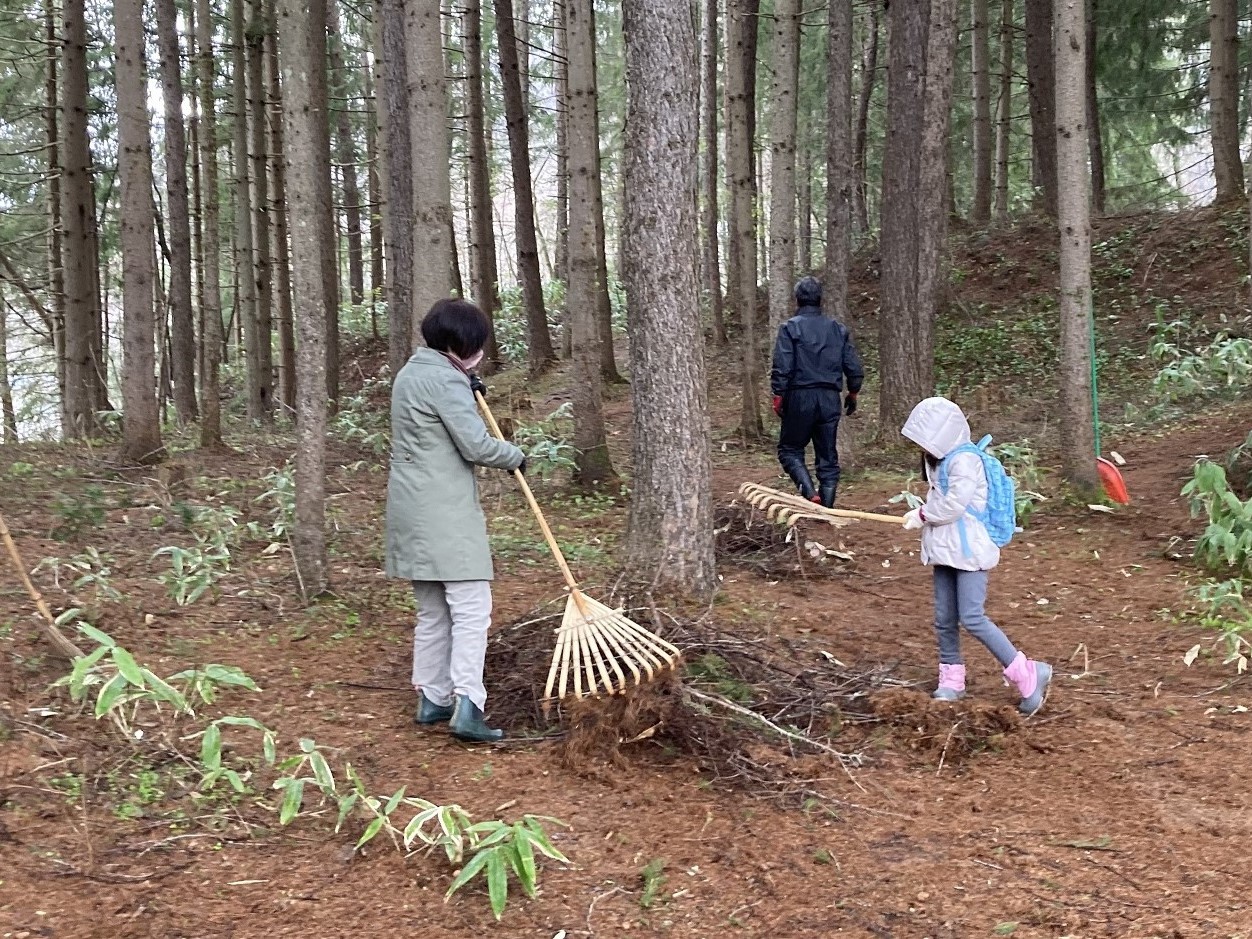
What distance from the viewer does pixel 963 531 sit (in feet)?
16.0

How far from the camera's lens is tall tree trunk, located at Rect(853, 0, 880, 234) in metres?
21.2

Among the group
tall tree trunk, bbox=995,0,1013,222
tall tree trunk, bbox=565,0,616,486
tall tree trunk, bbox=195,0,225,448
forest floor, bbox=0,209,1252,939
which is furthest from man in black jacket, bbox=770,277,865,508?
tall tree trunk, bbox=995,0,1013,222

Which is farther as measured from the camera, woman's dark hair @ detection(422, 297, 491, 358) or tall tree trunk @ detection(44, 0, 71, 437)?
tall tree trunk @ detection(44, 0, 71, 437)

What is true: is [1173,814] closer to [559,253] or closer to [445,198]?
[445,198]

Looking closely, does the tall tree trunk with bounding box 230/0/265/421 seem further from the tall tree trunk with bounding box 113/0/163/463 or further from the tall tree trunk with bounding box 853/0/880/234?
the tall tree trunk with bounding box 853/0/880/234

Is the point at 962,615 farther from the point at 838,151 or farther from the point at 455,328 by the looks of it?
the point at 838,151

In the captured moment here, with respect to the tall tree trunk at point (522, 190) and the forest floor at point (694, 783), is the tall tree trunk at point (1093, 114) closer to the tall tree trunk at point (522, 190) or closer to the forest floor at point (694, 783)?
the tall tree trunk at point (522, 190)

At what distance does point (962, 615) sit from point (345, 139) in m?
20.8

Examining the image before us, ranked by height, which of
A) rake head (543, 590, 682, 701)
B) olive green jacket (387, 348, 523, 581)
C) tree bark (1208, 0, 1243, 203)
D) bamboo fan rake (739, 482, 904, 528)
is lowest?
rake head (543, 590, 682, 701)

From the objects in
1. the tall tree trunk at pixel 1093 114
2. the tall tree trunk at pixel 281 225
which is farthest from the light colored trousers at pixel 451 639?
the tall tree trunk at pixel 1093 114

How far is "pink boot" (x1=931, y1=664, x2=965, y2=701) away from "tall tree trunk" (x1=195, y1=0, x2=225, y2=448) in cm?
837

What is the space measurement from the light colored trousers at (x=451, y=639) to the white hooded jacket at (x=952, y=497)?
7.00ft

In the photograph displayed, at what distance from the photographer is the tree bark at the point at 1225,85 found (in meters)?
16.1

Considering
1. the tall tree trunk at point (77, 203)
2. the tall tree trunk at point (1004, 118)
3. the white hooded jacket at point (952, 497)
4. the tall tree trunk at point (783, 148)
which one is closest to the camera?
the white hooded jacket at point (952, 497)
